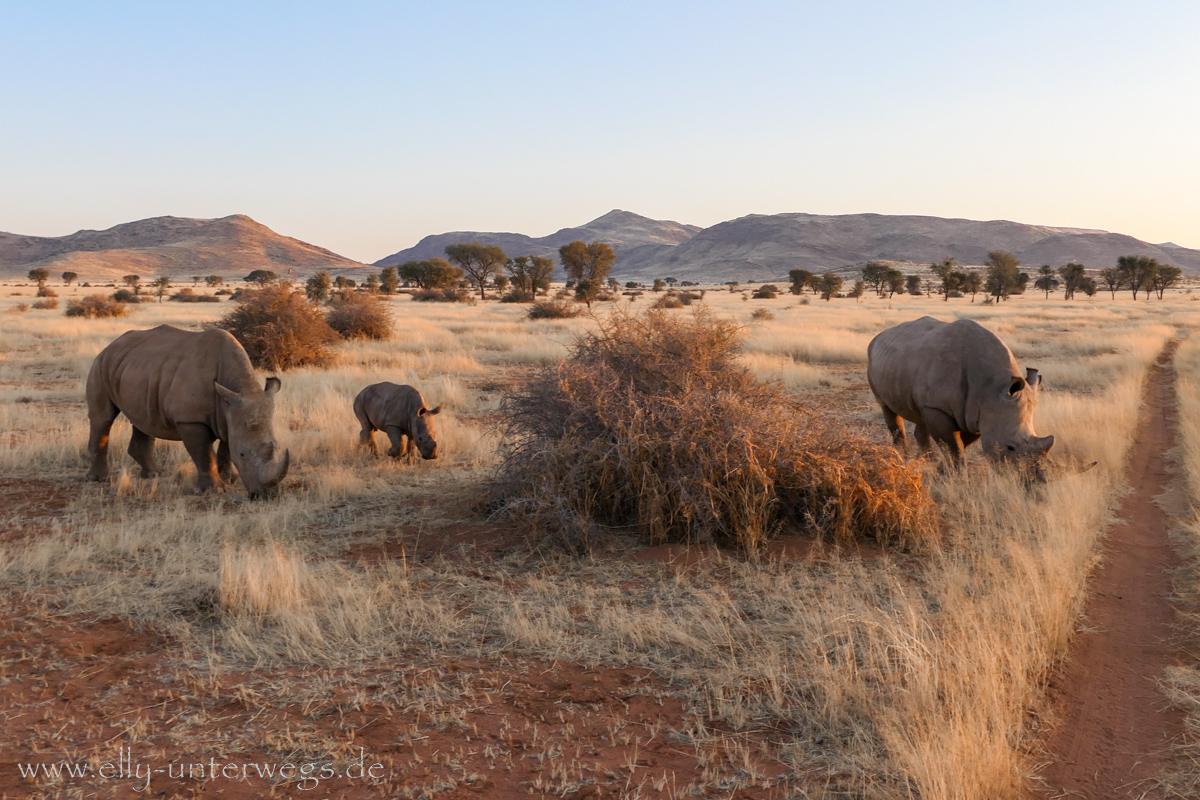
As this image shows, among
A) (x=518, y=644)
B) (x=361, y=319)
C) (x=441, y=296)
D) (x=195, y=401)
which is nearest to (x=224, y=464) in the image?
(x=195, y=401)

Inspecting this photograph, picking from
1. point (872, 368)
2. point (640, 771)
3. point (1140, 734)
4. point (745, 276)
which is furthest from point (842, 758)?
point (745, 276)

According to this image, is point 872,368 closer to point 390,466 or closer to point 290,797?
point 390,466

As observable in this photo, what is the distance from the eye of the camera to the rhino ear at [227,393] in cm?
751

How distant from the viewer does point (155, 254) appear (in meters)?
166

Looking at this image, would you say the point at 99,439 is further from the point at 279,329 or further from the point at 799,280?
the point at 799,280

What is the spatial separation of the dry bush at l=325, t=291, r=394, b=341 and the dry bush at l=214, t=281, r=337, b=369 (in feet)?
12.4

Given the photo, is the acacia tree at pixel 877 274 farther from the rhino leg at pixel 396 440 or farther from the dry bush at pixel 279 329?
the rhino leg at pixel 396 440

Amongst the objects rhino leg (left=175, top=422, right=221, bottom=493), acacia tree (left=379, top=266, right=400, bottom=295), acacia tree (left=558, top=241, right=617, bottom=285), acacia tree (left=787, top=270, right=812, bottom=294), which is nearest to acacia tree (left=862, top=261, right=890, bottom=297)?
acacia tree (left=787, top=270, right=812, bottom=294)

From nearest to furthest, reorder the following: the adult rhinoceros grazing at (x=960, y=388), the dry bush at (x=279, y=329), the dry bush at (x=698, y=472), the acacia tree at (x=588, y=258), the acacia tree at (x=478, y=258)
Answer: the dry bush at (x=698, y=472)
the adult rhinoceros grazing at (x=960, y=388)
the dry bush at (x=279, y=329)
the acacia tree at (x=588, y=258)
the acacia tree at (x=478, y=258)

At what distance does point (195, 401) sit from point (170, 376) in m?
0.50

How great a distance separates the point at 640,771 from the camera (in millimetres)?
3318

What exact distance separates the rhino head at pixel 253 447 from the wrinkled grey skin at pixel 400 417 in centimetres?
213

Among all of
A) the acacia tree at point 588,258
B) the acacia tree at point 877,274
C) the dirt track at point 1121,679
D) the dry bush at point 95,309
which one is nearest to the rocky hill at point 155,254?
the acacia tree at point 588,258

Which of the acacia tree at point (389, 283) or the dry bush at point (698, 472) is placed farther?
the acacia tree at point (389, 283)
